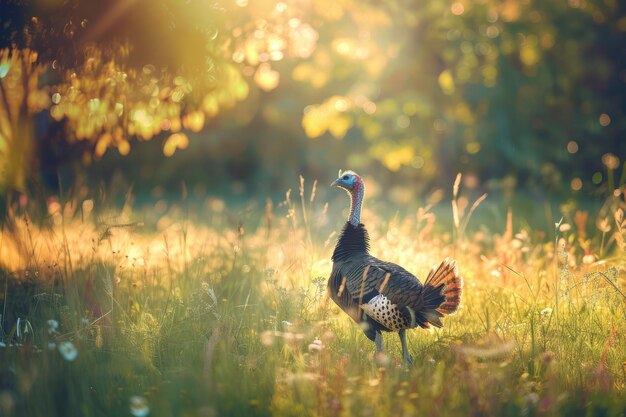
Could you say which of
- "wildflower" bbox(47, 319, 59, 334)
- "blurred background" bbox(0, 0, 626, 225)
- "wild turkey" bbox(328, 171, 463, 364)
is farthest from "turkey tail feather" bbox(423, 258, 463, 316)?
"blurred background" bbox(0, 0, 626, 225)

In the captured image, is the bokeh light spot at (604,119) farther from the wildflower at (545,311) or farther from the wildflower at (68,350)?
the wildflower at (68,350)

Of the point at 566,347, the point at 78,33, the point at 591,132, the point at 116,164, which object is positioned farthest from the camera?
the point at 116,164

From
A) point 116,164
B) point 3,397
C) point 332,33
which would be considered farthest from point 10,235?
point 116,164

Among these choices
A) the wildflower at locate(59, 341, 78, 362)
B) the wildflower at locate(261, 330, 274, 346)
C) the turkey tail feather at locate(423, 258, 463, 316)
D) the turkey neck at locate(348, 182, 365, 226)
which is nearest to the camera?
the wildflower at locate(59, 341, 78, 362)

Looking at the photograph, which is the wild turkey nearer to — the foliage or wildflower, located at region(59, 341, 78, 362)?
wildflower, located at region(59, 341, 78, 362)

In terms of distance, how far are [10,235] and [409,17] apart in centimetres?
728

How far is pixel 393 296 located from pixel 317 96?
13.0 metres

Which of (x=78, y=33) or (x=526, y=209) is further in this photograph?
(x=526, y=209)

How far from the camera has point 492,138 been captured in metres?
12.4

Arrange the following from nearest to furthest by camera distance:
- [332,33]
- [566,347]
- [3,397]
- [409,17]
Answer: [3,397] < [566,347] < [409,17] < [332,33]

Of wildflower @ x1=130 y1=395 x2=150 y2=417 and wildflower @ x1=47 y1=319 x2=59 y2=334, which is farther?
wildflower @ x1=47 y1=319 x2=59 y2=334

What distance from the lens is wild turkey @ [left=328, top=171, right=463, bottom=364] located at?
159 inches

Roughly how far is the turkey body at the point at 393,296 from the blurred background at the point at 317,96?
6.47ft

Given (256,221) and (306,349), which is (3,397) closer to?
(306,349)
